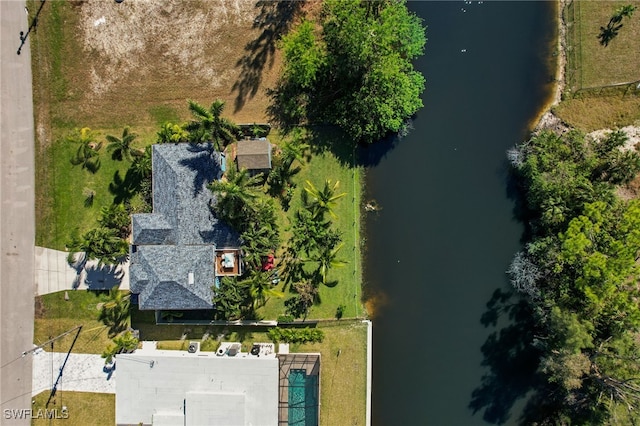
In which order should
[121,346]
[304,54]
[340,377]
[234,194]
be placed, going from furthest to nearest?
[340,377] → [121,346] → [304,54] → [234,194]

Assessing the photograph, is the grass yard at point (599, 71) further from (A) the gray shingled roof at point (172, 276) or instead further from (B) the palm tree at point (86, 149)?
(B) the palm tree at point (86, 149)

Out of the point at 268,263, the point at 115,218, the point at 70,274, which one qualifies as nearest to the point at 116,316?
the point at 70,274

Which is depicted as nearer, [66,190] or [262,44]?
[262,44]

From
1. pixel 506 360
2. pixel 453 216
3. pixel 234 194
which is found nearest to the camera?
pixel 234 194

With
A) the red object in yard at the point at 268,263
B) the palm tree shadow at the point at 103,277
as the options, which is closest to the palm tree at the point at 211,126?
the red object in yard at the point at 268,263

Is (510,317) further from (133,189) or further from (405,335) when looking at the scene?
(133,189)

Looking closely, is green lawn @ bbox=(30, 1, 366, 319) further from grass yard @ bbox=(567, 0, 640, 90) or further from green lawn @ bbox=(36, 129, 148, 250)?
grass yard @ bbox=(567, 0, 640, 90)

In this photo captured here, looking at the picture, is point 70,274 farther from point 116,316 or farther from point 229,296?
point 229,296
